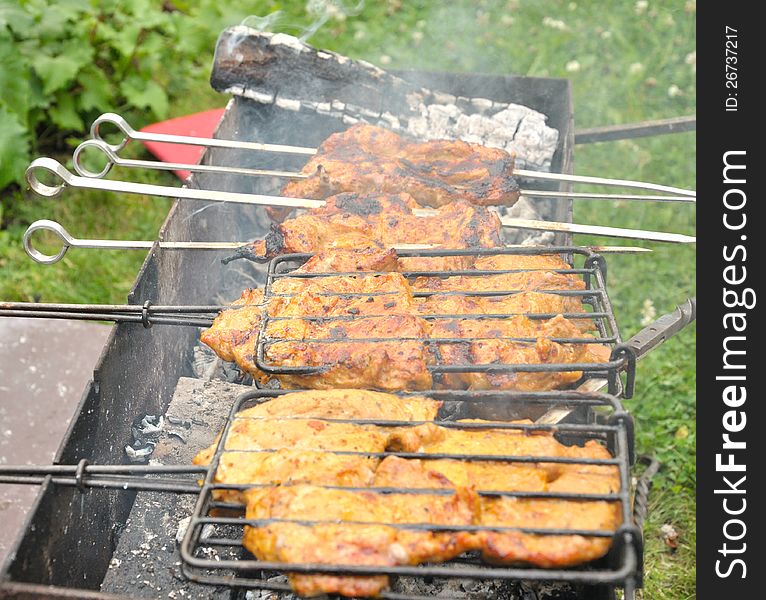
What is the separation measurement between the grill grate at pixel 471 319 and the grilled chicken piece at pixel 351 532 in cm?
60

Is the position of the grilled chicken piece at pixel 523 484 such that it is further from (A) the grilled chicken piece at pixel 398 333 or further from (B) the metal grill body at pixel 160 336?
(B) the metal grill body at pixel 160 336

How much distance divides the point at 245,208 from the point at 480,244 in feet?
6.83

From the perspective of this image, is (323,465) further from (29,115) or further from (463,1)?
(463,1)

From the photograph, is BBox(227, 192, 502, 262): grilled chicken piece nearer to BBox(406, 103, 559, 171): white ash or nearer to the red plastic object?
BBox(406, 103, 559, 171): white ash

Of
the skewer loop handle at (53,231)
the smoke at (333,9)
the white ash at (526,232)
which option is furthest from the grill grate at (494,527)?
the smoke at (333,9)

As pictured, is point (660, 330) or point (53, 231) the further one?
point (53, 231)

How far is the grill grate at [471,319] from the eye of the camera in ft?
9.23

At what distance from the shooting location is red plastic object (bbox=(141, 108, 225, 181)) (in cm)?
638

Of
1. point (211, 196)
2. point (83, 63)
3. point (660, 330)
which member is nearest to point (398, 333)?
point (660, 330)

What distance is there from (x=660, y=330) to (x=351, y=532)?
64.9 inches

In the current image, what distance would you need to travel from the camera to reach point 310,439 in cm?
253

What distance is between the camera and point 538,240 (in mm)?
4504

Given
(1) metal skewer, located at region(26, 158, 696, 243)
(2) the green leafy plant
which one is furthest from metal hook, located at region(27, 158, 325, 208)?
(2) the green leafy plant

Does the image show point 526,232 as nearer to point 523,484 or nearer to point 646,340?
point 646,340
